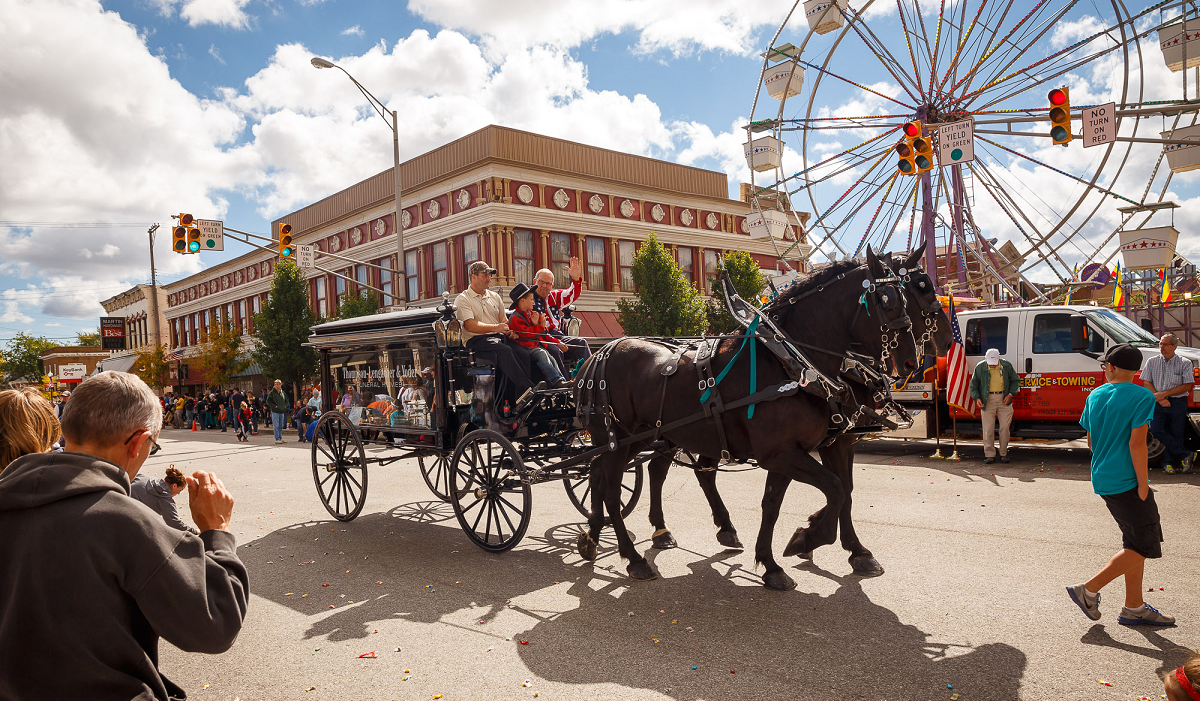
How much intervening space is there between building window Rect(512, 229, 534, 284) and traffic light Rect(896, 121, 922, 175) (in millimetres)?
16565

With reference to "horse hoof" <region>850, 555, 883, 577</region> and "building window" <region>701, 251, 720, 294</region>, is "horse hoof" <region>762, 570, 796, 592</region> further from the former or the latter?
"building window" <region>701, 251, 720, 294</region>

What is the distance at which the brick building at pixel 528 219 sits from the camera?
27203 millimetres

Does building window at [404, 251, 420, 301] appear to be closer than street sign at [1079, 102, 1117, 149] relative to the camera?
No

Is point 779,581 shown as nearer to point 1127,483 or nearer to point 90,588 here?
point 1127,483

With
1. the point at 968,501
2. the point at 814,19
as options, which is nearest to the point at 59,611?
the point at 968,501

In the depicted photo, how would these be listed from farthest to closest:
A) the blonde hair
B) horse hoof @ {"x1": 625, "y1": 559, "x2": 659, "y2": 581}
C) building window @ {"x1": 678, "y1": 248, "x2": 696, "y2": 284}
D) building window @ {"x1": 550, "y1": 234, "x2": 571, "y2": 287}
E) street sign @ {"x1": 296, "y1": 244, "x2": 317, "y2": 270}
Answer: building window @ {"x1": 678, "y1": 248, "x2": 696, "y2": 284}, building window @ {"x1": 550, "y1": 234, "x2": 571, "y2": 287}, street sign @ {"x1": 296, "y1": 244, "x2": 317, "y2": 270}, horse hoof @ {"x1": 625, "y1": 559, "x2": 659, "y2": 581}, the blonde hair

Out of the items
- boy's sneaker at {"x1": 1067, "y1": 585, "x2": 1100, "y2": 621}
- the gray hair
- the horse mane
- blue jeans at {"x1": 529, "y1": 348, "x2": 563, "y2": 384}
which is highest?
the horse mane

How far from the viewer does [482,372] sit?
22.6 feet

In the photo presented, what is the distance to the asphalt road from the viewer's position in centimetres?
371

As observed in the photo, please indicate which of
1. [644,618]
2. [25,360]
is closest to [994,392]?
[644,618]

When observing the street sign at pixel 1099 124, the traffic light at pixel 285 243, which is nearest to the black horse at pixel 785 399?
the street sign at pixel 1099 124

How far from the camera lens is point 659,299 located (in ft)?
82.5

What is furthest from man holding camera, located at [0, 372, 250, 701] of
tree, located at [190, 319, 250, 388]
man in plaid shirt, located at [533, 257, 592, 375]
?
tree, located at [190, 319, 250, 388]

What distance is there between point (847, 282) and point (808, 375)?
2.82 ft
